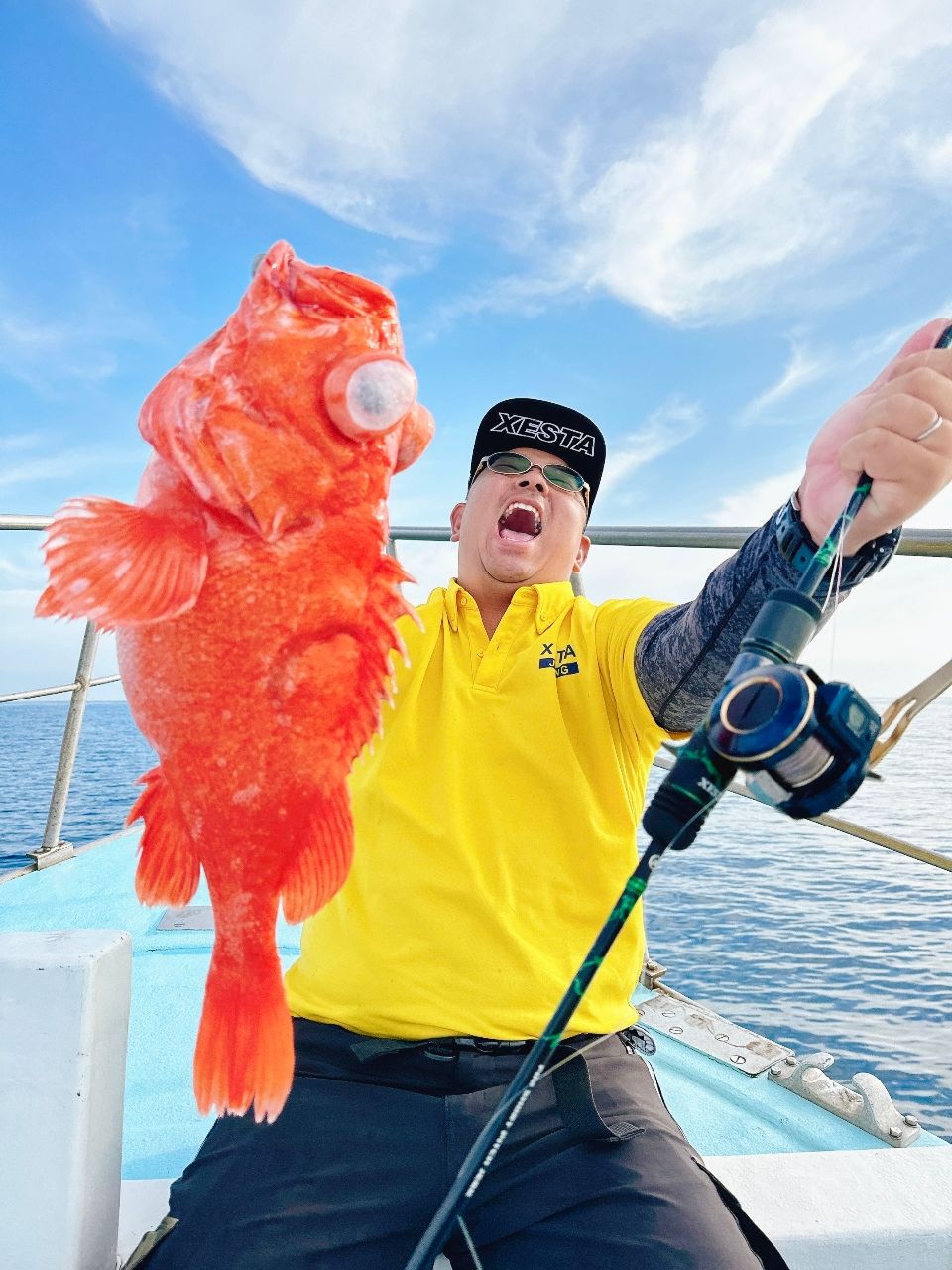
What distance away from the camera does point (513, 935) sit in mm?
1537

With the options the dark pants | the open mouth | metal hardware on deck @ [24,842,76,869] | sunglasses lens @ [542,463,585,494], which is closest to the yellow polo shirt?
the dark pants

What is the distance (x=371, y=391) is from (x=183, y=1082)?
91.0 inches

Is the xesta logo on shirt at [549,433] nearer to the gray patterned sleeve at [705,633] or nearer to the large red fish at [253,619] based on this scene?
the gray patterned sleeve at [705,633]

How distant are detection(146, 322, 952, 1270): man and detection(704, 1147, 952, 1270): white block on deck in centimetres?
25

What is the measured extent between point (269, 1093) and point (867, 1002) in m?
6.96

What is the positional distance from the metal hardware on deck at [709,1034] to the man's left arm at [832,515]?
5.37 ft

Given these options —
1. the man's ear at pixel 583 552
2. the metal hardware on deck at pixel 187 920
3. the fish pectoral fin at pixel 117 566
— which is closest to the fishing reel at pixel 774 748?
the fish pectoral fin at pixel 117 566

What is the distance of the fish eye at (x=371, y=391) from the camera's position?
0.82 m

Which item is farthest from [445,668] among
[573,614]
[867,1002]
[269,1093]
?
[867,1002]

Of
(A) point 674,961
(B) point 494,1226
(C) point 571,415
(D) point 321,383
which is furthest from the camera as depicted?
(A) point 674,961

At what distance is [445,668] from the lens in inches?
73.5

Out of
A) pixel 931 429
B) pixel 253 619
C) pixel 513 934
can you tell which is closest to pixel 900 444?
pixel 931 429

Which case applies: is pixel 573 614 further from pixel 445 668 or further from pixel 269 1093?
pixel 269 1093

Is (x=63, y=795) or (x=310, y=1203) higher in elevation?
(x=63, y=795)
